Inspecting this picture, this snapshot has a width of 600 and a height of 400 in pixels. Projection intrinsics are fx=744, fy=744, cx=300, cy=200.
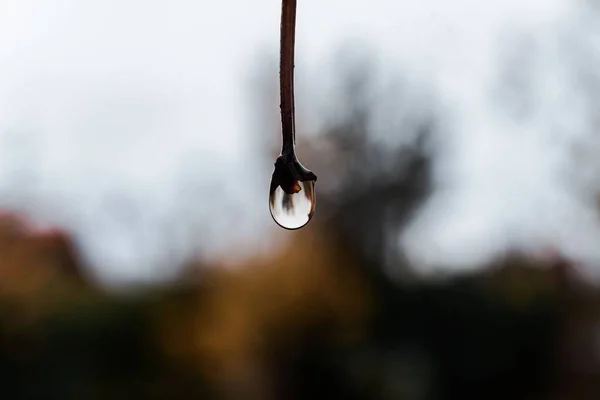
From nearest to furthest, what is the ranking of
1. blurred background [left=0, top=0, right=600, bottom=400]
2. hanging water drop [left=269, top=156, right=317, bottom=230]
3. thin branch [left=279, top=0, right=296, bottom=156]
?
thin branch [left=279, top=0, right=296, bottom=156] < hanging water drop [left=269, top=156, right=317, bottom=230] < blurred background [left=0, top=0, right=600, bottom=400]

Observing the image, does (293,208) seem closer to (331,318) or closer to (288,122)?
(288,122)

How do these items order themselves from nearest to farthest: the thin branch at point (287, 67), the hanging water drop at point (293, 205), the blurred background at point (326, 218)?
the thin branch at point (287, 67) < the hanging water drop at point (293, 205) < the blurred background at point (326, 218)

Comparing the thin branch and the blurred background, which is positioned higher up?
the thin branch

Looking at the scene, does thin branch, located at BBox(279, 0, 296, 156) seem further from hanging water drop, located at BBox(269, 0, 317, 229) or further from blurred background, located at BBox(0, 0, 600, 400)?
blurred background, located at BBox(0, 0, 600, 400)

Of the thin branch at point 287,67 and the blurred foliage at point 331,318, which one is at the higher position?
the thin branch at point 287,67

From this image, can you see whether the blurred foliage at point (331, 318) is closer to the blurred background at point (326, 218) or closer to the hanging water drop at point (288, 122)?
the blurred background at point (326, 218)

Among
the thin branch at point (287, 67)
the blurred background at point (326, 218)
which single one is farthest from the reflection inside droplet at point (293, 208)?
the blurred background at point (326, 218)

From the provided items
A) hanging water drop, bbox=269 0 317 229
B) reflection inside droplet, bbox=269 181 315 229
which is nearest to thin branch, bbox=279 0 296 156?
hanging water drop, bbox=269 0 317 229

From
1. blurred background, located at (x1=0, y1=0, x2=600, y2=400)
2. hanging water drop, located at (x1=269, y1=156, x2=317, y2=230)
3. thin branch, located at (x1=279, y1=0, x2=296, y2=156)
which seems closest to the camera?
thin branch, located at (x1=279, y1=0, x2=296, y2=156)
